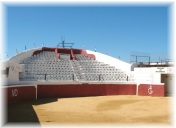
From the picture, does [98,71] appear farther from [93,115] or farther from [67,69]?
[93,115]

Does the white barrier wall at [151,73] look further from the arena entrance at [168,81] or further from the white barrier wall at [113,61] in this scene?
the white barrier wall at [113,61]

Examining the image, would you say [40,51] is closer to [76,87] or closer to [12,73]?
[76,87]

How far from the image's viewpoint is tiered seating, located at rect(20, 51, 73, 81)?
19062 millimetres

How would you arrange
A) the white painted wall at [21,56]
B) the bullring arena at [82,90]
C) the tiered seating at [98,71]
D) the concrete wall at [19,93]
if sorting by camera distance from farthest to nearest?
the white painted wall at [21,56] → the tiered seating at [98,71] → the concrete wall at [19,93] → the bullring arena at [82,90]

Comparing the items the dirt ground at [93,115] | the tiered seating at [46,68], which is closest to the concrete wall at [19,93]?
the dirt ground at [93,115]

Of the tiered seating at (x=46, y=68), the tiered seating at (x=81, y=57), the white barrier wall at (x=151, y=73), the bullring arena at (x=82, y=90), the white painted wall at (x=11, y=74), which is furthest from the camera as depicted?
the tiered seating at (x=81, y=57)

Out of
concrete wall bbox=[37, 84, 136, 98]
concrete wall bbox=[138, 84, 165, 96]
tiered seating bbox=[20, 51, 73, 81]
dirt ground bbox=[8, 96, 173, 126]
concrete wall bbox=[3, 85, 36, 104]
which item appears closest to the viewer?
dirt ground bbox=[8, 96, 173, 126]

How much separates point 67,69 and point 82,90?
4.55 metres

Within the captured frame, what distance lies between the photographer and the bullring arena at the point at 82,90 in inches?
386

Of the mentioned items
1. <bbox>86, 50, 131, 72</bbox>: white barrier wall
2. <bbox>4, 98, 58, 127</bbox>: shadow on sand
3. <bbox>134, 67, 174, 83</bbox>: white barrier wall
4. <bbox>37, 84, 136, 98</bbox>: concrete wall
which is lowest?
<bbox>4, 98, 58, 127</bbox>: shadow on sand

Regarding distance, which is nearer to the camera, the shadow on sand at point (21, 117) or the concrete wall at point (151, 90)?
the shadow on sand at point (21, 117)

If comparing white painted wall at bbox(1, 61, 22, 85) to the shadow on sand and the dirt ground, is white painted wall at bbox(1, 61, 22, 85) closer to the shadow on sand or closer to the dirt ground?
the dirt ground

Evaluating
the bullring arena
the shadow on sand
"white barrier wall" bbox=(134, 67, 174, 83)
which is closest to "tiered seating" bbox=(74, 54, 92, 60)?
the bullring arena

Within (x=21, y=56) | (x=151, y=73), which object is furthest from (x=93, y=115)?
(x=21, y=56)
